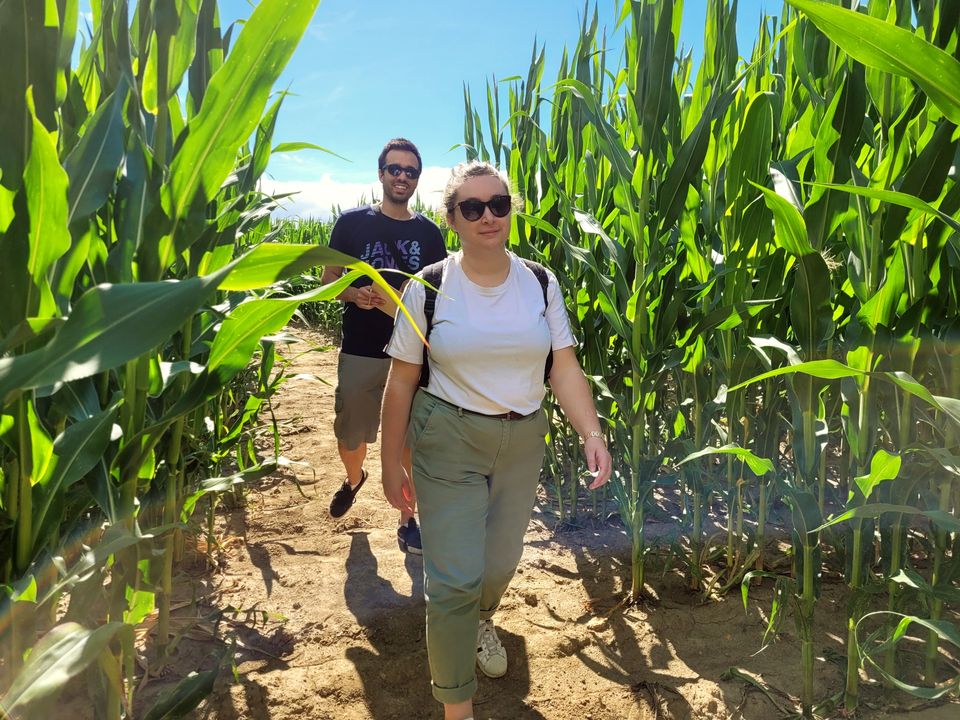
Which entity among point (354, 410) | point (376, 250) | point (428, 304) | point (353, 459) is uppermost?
point (376, 250)

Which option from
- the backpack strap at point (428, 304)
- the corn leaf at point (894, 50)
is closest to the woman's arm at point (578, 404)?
the backpack strap at point (428, 304)

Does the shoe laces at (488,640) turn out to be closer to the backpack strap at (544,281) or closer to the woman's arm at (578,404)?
the woman's arm at (578,404)

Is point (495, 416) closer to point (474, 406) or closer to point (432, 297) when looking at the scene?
point (474, 406)

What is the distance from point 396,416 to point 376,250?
1.27 m

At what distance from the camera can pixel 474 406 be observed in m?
1.79

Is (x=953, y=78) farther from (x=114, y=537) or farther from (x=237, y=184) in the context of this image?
(x=237, y=184)

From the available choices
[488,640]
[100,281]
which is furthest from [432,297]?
[488,640]

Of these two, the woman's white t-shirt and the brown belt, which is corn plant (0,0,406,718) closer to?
the woman's white t-shirt

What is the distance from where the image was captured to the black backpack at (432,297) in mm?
1776

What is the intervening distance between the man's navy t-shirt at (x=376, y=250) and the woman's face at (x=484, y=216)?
1.11 meters

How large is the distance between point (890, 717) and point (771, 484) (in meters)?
0.80

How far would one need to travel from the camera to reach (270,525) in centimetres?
300

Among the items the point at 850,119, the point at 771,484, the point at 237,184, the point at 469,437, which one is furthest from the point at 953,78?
the point at 237,184

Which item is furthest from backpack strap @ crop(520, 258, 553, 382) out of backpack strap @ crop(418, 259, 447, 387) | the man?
the man
